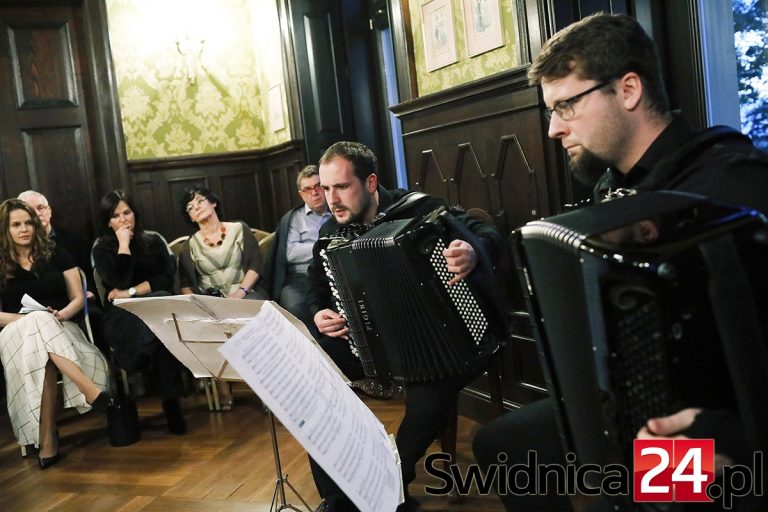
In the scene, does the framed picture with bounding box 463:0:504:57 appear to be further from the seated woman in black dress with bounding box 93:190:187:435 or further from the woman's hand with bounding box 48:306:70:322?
the woman's hand with bounding box 48:306:70:322

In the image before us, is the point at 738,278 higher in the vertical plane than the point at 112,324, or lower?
higher

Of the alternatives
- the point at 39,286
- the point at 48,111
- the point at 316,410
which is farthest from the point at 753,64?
the point at 48,111

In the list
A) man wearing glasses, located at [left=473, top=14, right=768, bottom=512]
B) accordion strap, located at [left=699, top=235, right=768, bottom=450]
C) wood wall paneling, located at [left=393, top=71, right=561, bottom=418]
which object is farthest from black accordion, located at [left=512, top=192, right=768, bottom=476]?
wood wall paneling, located at [left=393, top=71, right=561, bottom=418]

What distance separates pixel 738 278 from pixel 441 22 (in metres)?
2.60

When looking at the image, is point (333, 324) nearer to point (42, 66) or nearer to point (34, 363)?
point (34, 363)

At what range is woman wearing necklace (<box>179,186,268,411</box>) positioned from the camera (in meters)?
4.31

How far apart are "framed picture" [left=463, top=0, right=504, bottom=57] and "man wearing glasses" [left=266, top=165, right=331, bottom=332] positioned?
1.25 meters

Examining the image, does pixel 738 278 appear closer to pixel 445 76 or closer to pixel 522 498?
pixel 522 498

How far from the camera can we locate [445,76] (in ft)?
11.4

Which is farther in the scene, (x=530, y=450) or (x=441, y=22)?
(x=441, y=22)

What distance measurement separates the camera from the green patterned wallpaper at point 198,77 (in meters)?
5.35

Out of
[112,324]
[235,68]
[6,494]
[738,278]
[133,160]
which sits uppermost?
[235,68]

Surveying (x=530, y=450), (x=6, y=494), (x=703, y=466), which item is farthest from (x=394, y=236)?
(x=6, y=494)

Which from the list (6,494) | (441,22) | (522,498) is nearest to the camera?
(522,498)
